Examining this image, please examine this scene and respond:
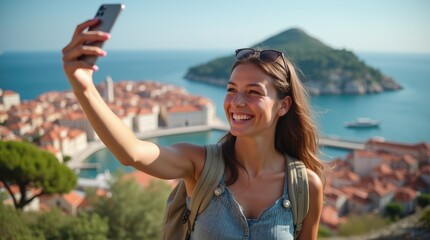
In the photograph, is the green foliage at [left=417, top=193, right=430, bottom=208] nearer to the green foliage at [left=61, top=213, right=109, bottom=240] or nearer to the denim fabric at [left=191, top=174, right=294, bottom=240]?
the green foliage at [left=61, top=213, right=109, bottom=240]

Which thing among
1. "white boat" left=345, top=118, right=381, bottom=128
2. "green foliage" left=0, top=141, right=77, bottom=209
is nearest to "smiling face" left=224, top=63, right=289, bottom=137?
"green foliage" left=0, top=141, right=77, bottom=209

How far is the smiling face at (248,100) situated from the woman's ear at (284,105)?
0.07 metres

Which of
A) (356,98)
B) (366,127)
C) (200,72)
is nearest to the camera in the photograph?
(366,127)

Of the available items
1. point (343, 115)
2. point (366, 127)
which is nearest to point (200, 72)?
point (343, 115)

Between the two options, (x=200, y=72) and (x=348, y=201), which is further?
(x=200, y=72)

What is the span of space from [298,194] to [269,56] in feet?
1.08

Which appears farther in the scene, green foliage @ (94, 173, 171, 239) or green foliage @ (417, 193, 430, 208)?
green foliage @ (417, 193, 430, 208)

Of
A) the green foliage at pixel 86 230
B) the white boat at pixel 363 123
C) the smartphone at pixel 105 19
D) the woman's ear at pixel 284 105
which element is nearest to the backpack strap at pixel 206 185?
the woman's ear at pixel 284 105

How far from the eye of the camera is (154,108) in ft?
96.3

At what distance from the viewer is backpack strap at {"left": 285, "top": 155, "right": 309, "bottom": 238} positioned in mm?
887

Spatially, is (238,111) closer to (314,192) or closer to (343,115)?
(314,192)

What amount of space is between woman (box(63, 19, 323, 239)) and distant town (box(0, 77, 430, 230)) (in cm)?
20

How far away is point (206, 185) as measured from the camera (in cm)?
84

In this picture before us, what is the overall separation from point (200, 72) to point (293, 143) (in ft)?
185
